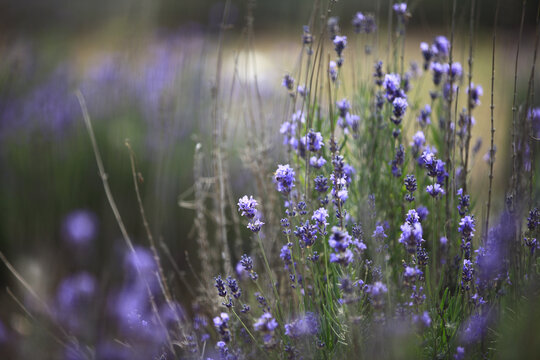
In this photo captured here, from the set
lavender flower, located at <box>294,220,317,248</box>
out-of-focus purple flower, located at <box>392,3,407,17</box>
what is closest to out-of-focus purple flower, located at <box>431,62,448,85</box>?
out-of-focus purple flower, located at <box>392,3,407,17</box>

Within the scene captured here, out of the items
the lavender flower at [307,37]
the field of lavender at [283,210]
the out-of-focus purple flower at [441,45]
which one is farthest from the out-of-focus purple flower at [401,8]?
the lavender flower at [307,37]

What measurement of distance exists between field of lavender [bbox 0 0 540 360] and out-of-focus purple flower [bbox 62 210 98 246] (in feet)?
0.04

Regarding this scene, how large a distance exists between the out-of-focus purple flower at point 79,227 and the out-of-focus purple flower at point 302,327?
1.62m

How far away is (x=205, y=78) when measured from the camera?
391 cm

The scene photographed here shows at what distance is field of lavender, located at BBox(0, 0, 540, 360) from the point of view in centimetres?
137

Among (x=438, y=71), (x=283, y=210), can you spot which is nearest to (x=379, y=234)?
(x=283, y=210)

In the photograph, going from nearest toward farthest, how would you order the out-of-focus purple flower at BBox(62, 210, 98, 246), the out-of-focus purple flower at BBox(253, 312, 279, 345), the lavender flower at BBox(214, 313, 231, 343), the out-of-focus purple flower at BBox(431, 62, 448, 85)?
the out-of-focus purple flower at BBox(253, 312, 279, 345)
the lavender flower at BBox(214, 313, 231, 343)
the out-of-focus purple flower at BBox(431, 62, 448, 85)
the out-of-focus purple flower at BBox(62, 210, 98, 246)

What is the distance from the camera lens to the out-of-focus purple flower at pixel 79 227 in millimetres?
2602

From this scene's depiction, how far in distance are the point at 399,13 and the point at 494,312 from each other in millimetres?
1332

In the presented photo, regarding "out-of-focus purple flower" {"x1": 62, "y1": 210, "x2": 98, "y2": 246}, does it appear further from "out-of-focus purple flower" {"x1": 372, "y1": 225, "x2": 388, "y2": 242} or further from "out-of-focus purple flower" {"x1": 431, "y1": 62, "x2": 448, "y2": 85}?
"out-of-focus purple flower" {"x1": 431, "y1": 62, "x2": 448, "y2": 85}

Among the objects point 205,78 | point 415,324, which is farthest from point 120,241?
point 415,324

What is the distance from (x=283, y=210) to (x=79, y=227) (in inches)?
46.3

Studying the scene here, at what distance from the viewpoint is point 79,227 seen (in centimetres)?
264

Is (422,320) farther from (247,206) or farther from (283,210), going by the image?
(283,210)
